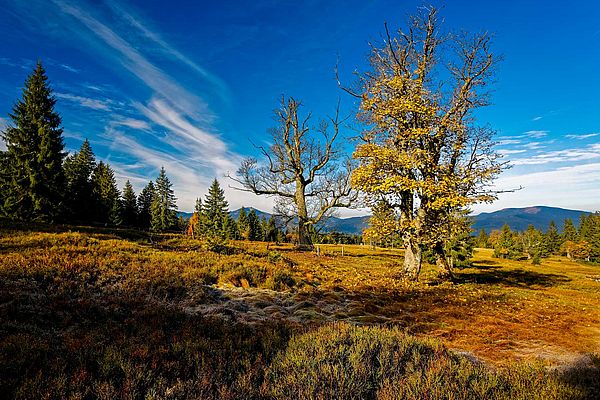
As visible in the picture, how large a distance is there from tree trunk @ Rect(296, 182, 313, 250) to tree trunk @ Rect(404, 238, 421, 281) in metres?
14.8

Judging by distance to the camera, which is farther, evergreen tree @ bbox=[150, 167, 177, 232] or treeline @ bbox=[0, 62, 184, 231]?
evergreen tree @ bbox=[150, 167, 177, 232]

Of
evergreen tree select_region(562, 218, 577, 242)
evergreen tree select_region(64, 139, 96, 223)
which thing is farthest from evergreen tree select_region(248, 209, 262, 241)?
evergreen tree select_region(562, 218, 577, 242)

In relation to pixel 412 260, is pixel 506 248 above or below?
below

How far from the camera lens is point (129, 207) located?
200 feet

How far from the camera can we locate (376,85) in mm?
16828

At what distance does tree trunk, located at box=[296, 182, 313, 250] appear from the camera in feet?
101

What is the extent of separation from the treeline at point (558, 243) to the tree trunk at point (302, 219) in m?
68.7

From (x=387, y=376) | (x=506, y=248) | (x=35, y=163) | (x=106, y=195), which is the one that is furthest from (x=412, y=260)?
(x=506, y=248)

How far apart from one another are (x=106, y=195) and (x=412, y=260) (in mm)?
54105

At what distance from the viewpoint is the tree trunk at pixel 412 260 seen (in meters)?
16.0

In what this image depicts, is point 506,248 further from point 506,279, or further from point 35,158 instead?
point 35,158

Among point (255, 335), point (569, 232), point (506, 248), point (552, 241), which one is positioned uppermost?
point (569, 232)

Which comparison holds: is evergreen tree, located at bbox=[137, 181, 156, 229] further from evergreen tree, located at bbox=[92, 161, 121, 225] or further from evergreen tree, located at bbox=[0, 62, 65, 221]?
evergreen tree, located at bbox=[0, 62, 65, 221]

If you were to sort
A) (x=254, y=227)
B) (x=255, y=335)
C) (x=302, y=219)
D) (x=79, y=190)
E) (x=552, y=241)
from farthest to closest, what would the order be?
(x=552, y=241) < (x=254, y=227) < (x=79, y=190) < (x=302, y=219) < (x=255, y=335)
